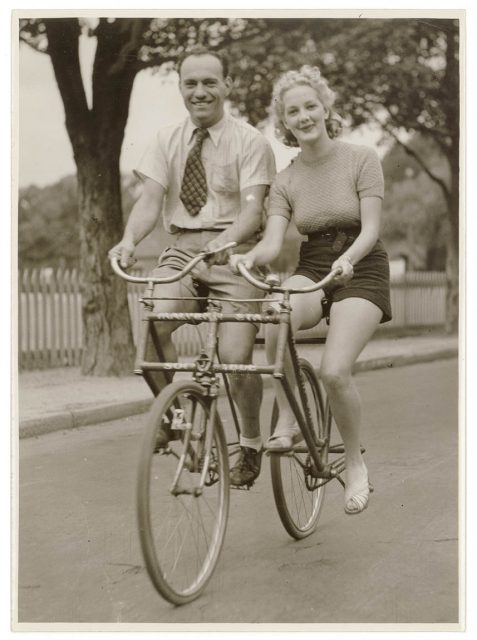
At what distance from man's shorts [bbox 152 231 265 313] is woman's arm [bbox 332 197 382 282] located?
19.6 inches

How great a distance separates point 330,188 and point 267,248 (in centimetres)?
43

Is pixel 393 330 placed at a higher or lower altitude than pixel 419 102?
lower

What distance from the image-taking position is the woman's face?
14.2 feet

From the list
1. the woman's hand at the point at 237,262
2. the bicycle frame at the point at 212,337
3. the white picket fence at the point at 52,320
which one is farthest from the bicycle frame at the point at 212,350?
the white picket fence at the point at 52,320

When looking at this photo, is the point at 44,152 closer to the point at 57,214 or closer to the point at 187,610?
the point at 187,610

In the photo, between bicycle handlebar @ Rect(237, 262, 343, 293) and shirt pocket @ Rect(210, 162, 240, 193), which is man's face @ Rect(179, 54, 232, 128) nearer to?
shirt pocket @ Rect(210, 162, 240, 193)

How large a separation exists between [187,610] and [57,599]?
0.53 meters

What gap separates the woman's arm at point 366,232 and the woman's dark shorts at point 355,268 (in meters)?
0.13

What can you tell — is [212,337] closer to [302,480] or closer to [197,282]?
[197,282]

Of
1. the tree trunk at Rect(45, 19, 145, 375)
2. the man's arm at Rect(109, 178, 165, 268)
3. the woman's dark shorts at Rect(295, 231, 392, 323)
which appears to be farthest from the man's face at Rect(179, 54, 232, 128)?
the tree trunk at Rect(45, 19, 145, 375)

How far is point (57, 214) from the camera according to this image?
58.2 meters

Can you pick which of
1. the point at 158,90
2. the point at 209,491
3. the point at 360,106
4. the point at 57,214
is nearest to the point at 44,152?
the point at 209,491

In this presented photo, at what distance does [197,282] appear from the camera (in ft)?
14.6

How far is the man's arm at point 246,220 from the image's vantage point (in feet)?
13.9
